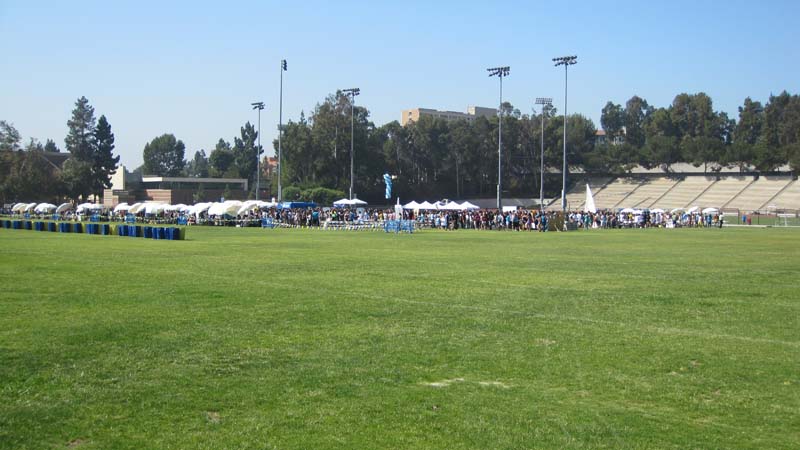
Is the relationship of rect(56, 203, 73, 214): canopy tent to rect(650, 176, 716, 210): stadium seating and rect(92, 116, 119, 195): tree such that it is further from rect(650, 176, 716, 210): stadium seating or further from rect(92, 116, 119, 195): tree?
rect(650, 176, 716, 210): stadium seating

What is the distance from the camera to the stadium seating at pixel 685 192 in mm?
105750

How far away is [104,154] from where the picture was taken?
11931 centimetres

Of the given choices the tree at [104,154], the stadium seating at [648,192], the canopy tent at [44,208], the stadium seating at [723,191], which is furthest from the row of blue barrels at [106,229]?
the stadium seating at [723,191]

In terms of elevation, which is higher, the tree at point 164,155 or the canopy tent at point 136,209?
the tree at point 164,155

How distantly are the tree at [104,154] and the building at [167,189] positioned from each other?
147cm

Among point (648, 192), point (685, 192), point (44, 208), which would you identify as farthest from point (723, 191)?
point (44, 208)

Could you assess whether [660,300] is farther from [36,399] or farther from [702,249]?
[702,249]

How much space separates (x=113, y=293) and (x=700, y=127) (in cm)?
13700

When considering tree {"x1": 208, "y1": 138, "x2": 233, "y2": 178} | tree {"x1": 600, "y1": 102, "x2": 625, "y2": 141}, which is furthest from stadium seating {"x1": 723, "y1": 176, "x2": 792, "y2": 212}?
tree {"x1": 208, "y1": 138, "x2": 233, "y2": 178}

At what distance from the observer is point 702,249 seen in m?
32.4

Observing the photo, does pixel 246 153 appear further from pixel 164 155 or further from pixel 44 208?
pixel 44 208

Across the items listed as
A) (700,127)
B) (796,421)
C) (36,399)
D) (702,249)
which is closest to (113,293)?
(36,399)

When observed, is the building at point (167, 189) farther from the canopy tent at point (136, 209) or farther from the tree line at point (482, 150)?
the canopy tent at point (136, 209)

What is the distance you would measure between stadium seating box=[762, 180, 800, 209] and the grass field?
287 feet
